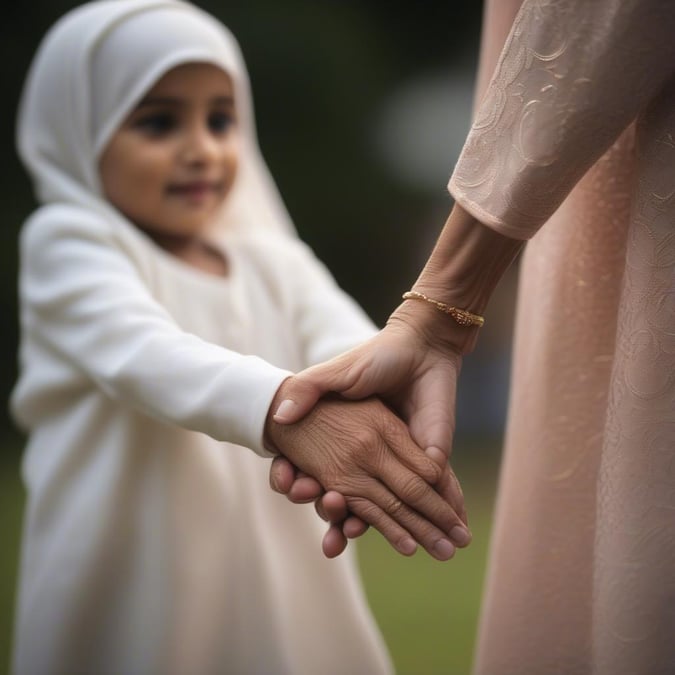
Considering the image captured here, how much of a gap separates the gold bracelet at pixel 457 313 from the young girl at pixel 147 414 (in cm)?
40

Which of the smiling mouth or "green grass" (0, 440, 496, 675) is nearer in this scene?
the smiling mouth

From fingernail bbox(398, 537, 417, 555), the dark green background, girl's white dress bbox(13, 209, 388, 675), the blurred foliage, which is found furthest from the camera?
the blurred foliage

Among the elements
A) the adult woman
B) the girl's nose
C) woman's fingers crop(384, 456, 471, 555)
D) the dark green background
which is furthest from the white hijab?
the dark green background

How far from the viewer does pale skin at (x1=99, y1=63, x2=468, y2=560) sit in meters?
1.13

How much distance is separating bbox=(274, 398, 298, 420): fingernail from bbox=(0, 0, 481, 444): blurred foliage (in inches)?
147

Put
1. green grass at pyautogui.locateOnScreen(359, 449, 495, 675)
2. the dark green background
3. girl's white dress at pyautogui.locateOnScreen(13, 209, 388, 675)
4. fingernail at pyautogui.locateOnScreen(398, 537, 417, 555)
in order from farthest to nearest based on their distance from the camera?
the dark green background
green grass at pyautogui.locateOnScreen(359, 449, 495, 675)
girl's white dress at pyautogui.locateOnScreen(13, 209, 388, 675)
fingernail at pyautogui.locateOnScreen(398, 537, 417, 555)

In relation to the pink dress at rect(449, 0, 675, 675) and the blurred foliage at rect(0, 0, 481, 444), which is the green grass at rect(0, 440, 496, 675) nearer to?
the blurred foliage at rect(0, 0, 481, 444)

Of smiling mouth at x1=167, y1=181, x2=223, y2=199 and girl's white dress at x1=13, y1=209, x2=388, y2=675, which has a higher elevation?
smiling mouth at x1=167, y1=181, x2=223, y2=199

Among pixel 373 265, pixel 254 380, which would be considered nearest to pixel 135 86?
pixel 254 380

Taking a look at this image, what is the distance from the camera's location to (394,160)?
527 centimetres

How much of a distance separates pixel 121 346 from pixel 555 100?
716 millimetres

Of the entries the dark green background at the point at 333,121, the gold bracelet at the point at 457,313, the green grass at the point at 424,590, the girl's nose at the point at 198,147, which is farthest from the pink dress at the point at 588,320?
the dark green background at the point at 333,121

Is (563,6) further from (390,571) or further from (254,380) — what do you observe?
(390,571)

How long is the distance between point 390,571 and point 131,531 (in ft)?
7.32
